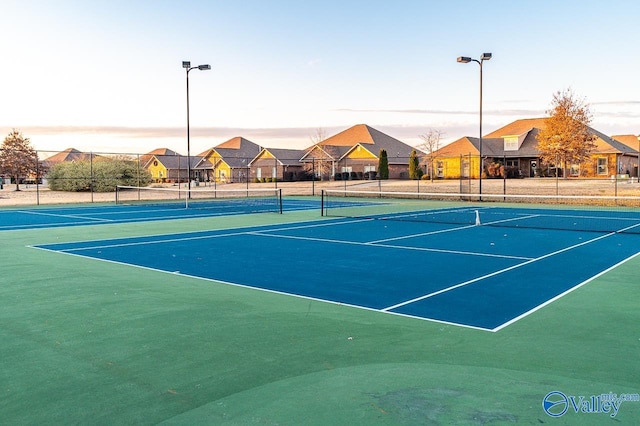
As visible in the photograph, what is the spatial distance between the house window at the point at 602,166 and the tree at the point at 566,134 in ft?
30.6

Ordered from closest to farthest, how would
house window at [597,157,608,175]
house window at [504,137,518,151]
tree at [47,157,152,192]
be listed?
tree at [47,157,152,192]
house window at [597,157,608,175]
house window at [504,137,518,151]

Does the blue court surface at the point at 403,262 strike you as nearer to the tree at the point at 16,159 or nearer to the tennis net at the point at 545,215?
the tennis net at the point at 545,215

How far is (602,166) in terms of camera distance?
6172 centimetres

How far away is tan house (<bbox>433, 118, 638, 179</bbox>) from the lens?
6072 centimetres

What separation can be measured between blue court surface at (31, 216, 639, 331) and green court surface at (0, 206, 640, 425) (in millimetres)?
551

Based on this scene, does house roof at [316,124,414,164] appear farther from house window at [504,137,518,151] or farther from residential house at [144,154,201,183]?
residential house at [144,154,201,183]

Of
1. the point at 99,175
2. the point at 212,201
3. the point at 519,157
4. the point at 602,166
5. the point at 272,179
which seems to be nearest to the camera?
the point at 212,201

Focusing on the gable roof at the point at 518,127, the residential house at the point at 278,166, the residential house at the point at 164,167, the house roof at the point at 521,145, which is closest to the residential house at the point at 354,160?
the residential house at the point at 278,166

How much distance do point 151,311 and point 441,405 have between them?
417 cm

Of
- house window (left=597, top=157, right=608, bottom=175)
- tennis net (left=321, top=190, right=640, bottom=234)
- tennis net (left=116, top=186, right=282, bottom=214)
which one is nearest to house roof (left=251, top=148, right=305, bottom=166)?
tennis net (left=116, top=186, right=282, bottom=214)

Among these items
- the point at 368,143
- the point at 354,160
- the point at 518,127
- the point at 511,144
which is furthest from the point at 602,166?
the point at 368,143

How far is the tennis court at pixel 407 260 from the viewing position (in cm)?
790

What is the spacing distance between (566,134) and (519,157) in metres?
11.9

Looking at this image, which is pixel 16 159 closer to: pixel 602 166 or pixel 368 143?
pixel 368 143
